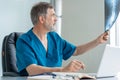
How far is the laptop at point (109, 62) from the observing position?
4.07 feet

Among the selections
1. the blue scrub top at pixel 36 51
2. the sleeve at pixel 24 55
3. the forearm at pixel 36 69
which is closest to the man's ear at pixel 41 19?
the blue scrub top at pixel 36 51

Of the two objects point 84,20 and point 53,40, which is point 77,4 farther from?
point 53,40

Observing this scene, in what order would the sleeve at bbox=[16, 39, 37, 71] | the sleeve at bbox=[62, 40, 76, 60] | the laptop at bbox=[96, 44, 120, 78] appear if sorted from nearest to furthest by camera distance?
the laptop at bbox=[96, 44, 120, 78], the sleeve at bbox=[16, 39, 37, 71], the sleeve at bbox=[62, 40, 76, 60]

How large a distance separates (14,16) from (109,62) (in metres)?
1.58

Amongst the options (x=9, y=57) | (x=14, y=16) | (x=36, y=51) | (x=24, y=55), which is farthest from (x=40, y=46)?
(x=14, y=16)

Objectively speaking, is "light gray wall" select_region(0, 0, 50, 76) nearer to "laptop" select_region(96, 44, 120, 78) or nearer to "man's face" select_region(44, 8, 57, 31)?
"man's face" select_region(44, 8, 57, 31)

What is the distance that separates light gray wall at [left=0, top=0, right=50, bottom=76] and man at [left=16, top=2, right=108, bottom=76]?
2.14 feet

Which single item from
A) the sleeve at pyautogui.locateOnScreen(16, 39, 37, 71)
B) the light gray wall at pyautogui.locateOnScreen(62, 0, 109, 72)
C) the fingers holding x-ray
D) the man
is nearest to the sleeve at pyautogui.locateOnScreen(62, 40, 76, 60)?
the man

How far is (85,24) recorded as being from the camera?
2.90m

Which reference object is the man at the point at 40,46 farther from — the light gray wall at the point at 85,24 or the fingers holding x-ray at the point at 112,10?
the light gray wall at the point at 85,24

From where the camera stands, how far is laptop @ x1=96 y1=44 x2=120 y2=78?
48.8 inches

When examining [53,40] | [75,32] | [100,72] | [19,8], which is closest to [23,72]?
[53,40]

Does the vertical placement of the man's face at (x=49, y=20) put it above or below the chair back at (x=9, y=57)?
above

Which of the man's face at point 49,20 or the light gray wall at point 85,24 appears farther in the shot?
the light gray wall at point 85,24
